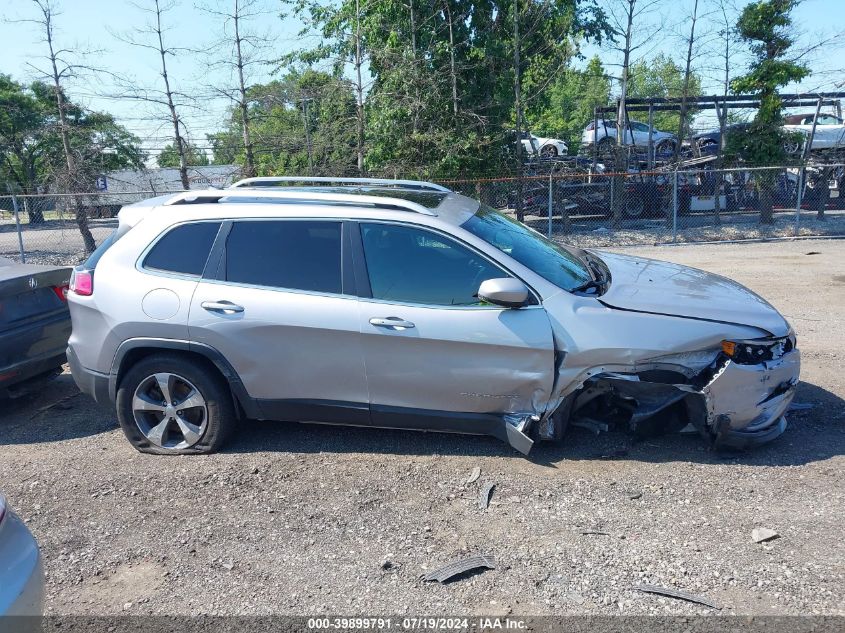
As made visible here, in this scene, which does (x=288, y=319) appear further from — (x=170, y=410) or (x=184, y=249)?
(x=170, y=410)

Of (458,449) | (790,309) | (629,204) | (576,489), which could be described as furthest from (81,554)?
(629,204)

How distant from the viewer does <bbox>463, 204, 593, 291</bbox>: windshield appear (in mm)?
4645

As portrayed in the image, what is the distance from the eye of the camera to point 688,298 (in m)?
4.52

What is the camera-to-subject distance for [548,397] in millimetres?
4402

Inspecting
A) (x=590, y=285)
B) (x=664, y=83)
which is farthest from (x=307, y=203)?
(x=664, y=83)

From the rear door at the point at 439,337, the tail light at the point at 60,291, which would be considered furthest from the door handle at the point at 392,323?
the tail light at the point at 60,291

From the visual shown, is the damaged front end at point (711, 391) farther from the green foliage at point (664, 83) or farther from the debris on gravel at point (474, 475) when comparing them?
the green foliage at point (664, 83)

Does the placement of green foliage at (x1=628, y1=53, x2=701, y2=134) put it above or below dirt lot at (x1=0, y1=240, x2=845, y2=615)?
above

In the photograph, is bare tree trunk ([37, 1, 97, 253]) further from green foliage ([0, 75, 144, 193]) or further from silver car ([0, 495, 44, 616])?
silver car ([0, 495, 44, 616])

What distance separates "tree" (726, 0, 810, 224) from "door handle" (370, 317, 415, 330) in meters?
16.2

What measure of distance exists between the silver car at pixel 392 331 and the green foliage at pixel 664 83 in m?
15.5

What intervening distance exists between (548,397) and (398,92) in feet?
44.2

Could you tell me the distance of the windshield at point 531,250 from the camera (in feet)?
15.2

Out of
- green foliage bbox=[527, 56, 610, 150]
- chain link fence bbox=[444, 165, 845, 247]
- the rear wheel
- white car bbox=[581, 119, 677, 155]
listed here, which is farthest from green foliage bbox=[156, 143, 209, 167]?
green foliage bbox=[527, 56, 610, 150]
